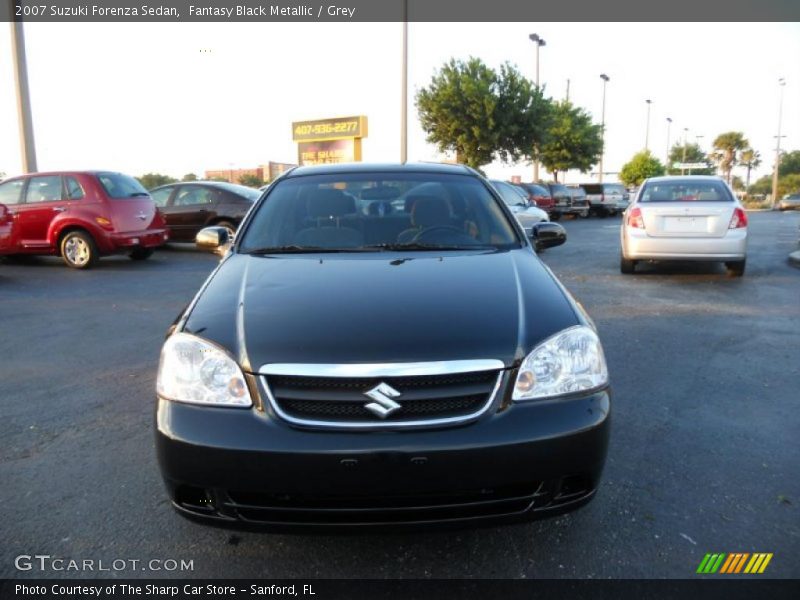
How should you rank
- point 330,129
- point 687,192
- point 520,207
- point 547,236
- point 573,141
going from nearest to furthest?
point 547,236, point 687,192, point 520,207, point 330,129, point 573,141

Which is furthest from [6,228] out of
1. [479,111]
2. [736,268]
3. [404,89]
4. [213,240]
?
[479,111]

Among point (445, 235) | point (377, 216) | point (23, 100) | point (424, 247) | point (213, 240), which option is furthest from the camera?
point (23, 100)

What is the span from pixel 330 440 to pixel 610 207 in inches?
1237

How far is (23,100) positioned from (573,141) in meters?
29.9

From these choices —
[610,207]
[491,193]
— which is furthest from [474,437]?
[610,207]

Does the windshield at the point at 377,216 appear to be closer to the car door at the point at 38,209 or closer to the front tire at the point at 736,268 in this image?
the front tire at the point at 736,268

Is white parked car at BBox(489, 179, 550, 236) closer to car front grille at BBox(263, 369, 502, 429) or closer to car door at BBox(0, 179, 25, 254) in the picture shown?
car door at BBox(0, 179, 25, 254)

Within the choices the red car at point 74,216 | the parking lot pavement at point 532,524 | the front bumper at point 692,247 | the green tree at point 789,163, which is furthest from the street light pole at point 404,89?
the green tree at point 789,163

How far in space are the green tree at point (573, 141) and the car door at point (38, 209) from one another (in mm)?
30315

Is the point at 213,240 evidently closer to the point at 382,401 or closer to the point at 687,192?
the point at 382,401

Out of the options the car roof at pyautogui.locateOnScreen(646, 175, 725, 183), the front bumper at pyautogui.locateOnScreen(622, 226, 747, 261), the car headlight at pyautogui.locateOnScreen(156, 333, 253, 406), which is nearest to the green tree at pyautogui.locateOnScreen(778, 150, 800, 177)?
the car roof at pyautogui.locateOnScreen(646, 175, 725, 183)

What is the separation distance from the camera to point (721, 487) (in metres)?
2.88

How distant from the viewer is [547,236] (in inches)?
158

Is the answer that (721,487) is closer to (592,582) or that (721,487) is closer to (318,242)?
(592,582)
